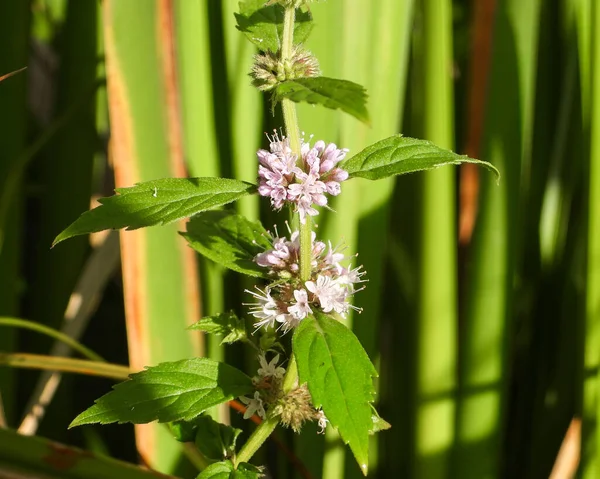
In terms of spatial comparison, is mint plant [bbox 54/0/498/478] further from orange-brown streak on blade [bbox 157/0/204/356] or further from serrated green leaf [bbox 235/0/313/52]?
orange-brown streak on blade [bbox 157/0/204/356]

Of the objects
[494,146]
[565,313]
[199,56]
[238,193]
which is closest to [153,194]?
[238,193]

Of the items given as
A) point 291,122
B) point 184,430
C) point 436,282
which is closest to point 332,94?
point 291,122

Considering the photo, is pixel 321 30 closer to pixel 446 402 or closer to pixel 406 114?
pixel 406 114

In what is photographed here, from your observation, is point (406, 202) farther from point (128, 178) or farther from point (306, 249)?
point (306, 249)

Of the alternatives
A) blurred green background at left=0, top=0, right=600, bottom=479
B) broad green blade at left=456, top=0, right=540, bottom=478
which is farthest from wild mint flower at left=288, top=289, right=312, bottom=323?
broad green blade at left=456, top=0, right=540, bottom=478

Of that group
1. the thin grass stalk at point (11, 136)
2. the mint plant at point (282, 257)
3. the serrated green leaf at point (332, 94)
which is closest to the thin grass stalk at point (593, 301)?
the mint plant at point (282, 257)
